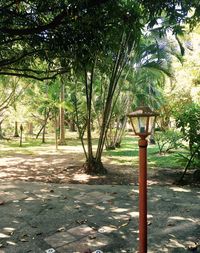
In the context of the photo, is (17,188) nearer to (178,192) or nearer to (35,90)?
(178,192)

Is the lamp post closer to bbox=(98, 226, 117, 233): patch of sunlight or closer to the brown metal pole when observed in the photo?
the brown metal pole

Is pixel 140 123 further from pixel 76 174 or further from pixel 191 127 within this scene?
pixel 76 174

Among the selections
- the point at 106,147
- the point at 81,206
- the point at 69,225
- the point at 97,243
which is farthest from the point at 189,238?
the point at 106,147

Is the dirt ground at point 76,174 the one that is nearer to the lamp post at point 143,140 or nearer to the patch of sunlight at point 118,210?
the patch of sunlight at point 118,210

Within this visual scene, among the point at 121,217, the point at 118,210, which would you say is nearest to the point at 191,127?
the point at 118,210

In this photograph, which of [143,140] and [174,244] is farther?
[174,244]

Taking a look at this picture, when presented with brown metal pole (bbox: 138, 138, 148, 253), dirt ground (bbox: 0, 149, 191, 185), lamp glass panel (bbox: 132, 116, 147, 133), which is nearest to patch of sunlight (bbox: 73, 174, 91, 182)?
dirt ground (bbox: 0, 149, 191, 185)

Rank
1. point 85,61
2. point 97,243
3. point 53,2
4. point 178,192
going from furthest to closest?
point 178,192 → point 85,61 → point 53,2 → point 97,243

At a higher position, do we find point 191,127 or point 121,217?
point 191,127

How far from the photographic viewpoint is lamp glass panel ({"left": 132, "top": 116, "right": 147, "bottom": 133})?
3703 mm

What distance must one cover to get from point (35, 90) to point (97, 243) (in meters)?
21.4

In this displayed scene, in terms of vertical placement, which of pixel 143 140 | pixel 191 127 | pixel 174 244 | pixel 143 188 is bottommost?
pixel 174 244

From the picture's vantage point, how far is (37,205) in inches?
264

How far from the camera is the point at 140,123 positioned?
373cm
